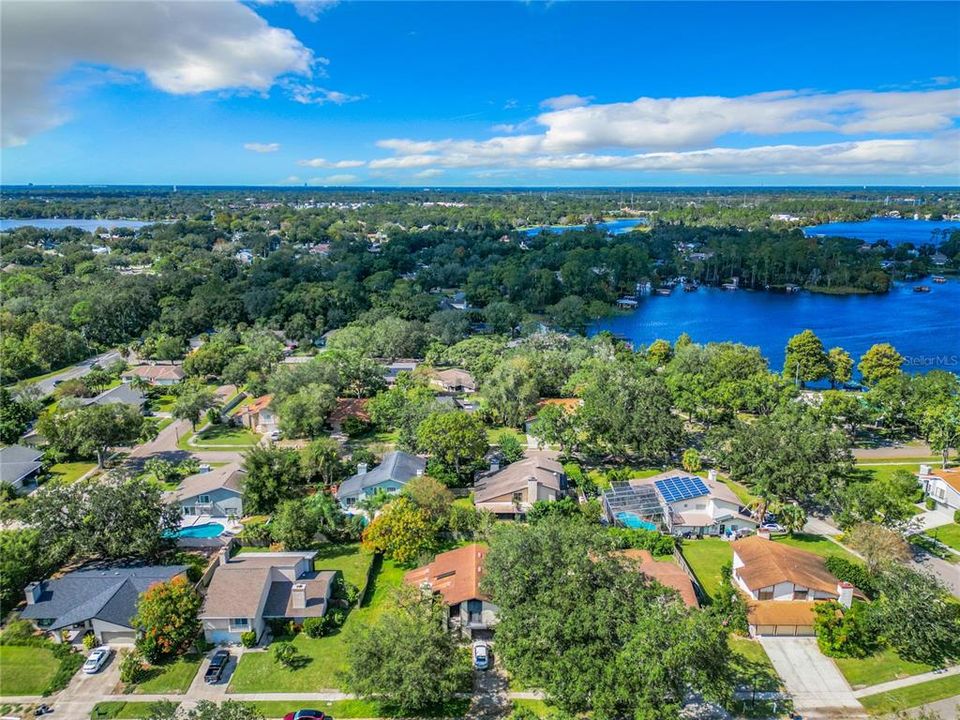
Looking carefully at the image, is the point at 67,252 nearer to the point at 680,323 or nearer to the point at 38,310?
the point at 38,310

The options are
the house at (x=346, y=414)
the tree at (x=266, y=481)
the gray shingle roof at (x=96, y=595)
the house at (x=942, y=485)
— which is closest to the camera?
the gray shingle roof at (x=96, y=595)

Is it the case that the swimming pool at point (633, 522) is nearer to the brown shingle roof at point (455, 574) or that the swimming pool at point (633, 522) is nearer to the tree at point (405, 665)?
the brown shingle roof at point (455, 574)

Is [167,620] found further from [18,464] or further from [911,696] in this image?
[911,696]

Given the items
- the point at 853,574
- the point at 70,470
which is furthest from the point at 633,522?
the point at 70,470

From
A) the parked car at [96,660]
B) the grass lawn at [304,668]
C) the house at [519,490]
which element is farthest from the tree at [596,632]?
the parked car at [96,660]

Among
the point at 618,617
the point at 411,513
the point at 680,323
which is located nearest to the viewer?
the point at 618,617

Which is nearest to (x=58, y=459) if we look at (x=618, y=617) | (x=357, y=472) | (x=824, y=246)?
(x=357, y=472)

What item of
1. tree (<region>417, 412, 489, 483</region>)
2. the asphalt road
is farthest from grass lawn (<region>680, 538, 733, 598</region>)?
the asphalt road
